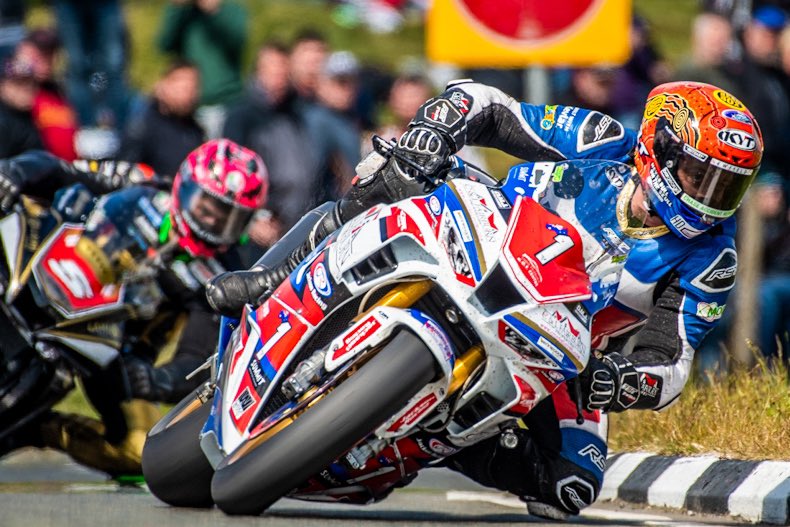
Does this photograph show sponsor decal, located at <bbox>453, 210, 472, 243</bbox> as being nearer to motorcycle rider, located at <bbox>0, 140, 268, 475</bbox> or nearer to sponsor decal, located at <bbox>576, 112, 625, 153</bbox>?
sponsor decal, located at <bbox>576, 112, 625, 153</bbox>

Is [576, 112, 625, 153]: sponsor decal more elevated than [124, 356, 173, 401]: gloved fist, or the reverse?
[576, 112, 625, 153]: sponsor decal

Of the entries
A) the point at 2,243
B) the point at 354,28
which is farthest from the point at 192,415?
the point at 354,28

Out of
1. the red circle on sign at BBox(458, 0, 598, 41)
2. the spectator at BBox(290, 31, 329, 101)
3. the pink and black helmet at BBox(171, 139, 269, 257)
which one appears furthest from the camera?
the spectator at BBox(290, 31, 329, 101)

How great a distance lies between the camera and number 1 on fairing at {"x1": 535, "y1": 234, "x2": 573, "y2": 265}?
5.38 meters

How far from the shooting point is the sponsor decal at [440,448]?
19.4 ft

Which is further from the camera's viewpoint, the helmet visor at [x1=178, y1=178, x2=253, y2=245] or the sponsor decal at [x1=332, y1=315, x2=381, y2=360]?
the helmet visor at [x1=178, y1=178, x2=253, y2=245]

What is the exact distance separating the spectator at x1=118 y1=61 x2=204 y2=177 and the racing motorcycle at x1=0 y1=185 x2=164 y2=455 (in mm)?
2813

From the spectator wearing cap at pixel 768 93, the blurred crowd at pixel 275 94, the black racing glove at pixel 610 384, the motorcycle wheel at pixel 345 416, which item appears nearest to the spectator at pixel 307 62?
the blurred crowd at pixel 275 94

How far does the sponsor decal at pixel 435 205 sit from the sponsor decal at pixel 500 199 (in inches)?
7.4

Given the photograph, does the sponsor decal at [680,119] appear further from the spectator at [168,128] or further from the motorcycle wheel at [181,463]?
the spectator at [168,128]

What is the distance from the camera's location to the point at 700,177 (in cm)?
584

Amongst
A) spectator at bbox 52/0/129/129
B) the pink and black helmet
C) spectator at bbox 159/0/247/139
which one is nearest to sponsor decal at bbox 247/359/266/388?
the pink and black helmet

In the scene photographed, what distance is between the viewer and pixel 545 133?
21.0 ft

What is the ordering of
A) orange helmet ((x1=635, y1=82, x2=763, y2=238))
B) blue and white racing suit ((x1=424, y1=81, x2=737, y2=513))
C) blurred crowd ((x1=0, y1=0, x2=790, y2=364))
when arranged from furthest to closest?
1. blurred crowd ((x1=0, y1=0, x2=790, y2=364))
2. blue and white racing suit ((x1=424, y1=81, x2=737, y2=513))
3. orange helmet ((x1=635, y1=82, x2=763, y2=238))
